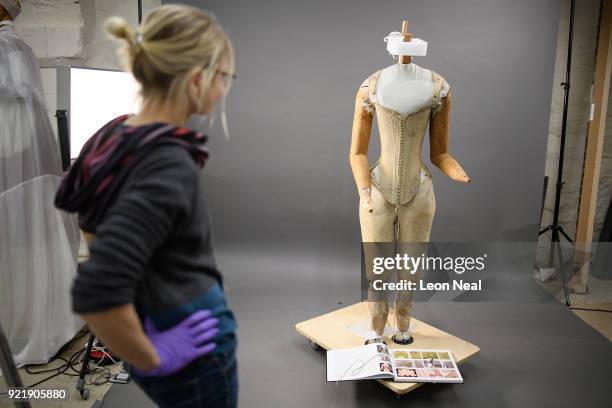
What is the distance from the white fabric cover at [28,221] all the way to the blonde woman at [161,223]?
1.77 metres

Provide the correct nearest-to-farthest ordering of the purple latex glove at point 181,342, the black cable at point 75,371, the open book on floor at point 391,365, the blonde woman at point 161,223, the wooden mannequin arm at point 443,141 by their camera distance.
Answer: the blonde woman at point 161,223 → the purple latex glove at point 181,342 → the open book on floor at point 391,365 → the wooden mannequin arm at point 443,141 → the black cable at point 75,371

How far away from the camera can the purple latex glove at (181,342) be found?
114cm

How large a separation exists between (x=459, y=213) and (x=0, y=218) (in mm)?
3017

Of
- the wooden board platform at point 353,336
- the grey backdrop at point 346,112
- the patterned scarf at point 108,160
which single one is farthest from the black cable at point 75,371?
the patterned scarf at point 108,160

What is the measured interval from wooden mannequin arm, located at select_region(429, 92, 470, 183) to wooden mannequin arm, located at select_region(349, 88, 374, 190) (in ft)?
1.07

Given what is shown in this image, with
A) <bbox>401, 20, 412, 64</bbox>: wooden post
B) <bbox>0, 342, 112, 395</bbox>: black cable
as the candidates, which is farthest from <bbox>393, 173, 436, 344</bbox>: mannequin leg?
<bbox>0, 342, 112, 395</bbox>: black cable

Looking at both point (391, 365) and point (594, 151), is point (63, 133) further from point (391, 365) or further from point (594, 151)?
point (594, 151)

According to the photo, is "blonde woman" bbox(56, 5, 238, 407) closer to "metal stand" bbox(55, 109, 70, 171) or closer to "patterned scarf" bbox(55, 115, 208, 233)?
"patterned scarf" bbox(55, 115, 208, 233)

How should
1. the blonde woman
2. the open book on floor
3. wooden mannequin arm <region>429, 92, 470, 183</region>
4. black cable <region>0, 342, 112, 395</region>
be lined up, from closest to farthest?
the blonde woman, the open book on floor, wooden mannequin arm <region>429, 92, 470, 183</region>, black cable <region>0, 342, 112, 395</region>

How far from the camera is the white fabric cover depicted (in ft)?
8.70

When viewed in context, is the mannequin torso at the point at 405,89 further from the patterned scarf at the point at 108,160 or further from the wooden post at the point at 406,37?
the patterned scarf at the point at 108,160

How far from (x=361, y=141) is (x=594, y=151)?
7.40 feet

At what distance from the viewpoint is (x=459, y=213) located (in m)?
3.99

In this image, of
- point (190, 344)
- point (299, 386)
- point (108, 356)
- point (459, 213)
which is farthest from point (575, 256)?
point (190, 344)
